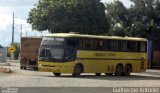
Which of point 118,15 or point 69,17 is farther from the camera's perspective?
point 118,15

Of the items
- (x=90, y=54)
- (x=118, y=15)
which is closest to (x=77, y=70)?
(x=90, y=54)

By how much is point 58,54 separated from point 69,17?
91.4 ft

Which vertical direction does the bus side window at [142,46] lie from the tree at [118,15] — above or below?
below

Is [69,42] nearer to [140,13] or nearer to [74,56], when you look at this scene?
[74,56]

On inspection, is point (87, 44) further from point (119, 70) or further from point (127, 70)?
point (127, 70)

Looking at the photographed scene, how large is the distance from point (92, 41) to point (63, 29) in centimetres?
2551

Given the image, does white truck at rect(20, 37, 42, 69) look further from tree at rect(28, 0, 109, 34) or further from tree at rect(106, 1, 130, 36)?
tree at rect(106, 1, 130, 36)

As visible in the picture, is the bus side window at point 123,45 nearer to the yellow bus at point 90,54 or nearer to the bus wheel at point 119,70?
the yellow bus at point 90,54

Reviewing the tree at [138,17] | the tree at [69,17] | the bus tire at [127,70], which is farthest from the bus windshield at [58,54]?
the tree at [138,17]

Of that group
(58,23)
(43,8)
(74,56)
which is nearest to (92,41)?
(74,56)

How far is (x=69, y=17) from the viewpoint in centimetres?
6319

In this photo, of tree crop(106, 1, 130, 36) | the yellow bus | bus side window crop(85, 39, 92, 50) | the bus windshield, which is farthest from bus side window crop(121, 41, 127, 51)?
tree crop(106, 1, 130, 36)

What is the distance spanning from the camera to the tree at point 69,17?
6253 centimetres

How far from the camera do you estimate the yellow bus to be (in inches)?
1400
